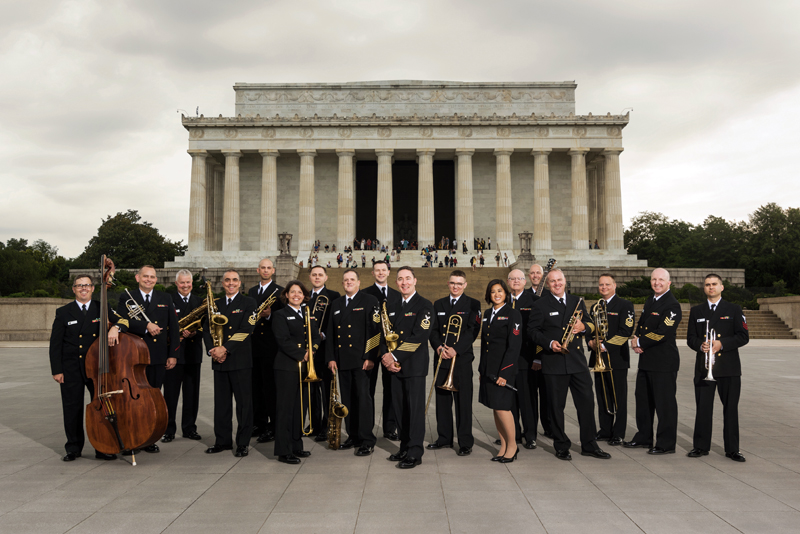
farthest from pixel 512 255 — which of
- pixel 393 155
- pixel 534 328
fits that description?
pixel 534 328

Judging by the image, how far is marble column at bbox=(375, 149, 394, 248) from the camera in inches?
2297

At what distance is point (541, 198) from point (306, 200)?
2312 cm

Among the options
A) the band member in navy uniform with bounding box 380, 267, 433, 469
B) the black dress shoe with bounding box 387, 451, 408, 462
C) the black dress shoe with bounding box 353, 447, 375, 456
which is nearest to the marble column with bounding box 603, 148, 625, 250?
the band member in navy uniform with bounding box 380, 267, 433, 469

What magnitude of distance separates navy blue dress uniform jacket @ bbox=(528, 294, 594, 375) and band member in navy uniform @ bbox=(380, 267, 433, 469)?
1.71 metres

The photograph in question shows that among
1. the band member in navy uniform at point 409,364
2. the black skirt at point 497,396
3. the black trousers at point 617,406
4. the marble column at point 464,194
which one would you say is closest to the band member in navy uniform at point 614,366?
the black trousers at point 617,406

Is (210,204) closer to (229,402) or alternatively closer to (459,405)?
(229,402)

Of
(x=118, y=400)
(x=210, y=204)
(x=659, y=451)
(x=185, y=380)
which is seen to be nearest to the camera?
(x=118, y=400)

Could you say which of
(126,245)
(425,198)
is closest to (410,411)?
(425,198)

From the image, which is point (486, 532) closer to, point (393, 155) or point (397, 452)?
point (397, 452)

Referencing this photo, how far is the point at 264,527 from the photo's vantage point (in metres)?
6.04

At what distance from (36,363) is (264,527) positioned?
19.6 metres

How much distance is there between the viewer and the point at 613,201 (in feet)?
192

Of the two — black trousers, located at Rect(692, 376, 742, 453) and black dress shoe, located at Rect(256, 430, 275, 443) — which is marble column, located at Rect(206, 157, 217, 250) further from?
black trousers, located at Rect(692, 376, 742, 453)

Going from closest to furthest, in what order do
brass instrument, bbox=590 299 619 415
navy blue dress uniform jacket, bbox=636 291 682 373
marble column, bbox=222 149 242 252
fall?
navy blue dress uniform jacket, bbox=636 291 682 373 < brass instrument, bbox=590 299 619 415 < marble column, bbox=222 149 242 252
